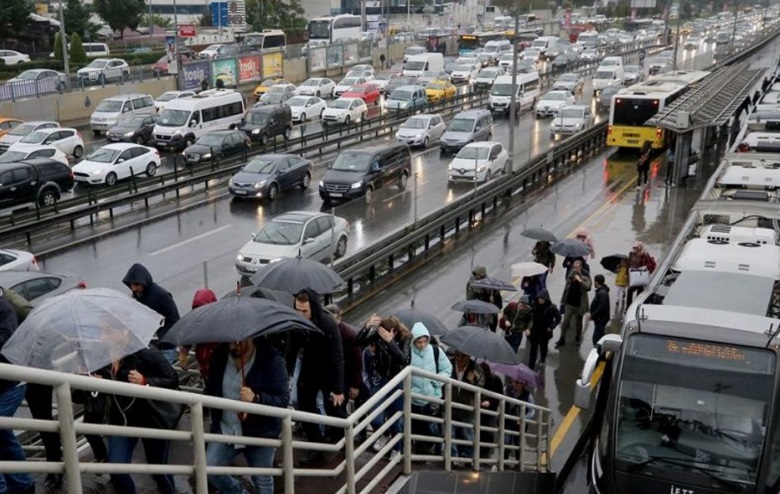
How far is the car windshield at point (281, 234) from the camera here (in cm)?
1906

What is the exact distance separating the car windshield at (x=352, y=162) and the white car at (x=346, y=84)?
25.3 metres

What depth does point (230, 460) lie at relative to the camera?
5.71 m

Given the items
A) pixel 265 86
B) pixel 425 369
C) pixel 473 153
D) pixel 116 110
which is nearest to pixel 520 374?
pixel 425 369

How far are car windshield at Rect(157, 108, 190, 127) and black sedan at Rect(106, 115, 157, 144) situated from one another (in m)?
0.89

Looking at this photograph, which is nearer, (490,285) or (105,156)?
(490,285)

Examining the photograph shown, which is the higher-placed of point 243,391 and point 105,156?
point 243,391

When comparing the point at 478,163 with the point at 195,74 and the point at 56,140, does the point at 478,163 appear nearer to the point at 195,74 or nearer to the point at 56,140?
the point at 56,140

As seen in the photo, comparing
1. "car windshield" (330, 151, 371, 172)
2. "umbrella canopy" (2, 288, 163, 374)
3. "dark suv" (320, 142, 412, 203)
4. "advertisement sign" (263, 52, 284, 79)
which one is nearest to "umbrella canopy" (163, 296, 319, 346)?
"umbrella canopy" (2, 288, 163, 374)

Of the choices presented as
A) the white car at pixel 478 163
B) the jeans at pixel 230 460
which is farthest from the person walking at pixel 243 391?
the white car at pixel 478 163

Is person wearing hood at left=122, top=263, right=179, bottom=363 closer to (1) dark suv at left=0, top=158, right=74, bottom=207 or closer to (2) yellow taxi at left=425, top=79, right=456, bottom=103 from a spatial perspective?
(1) dark suv at left=0, top=158, right=74, bottom=207

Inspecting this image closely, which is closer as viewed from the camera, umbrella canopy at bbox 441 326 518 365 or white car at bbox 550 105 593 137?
umbrella canopy at bbox 441 326 518 365

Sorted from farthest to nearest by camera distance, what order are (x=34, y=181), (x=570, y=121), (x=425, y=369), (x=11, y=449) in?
1. (x=570, y=121)
2. (x=34, y=181)
3. (x=425, y=369)
4. (x=11, y=449)

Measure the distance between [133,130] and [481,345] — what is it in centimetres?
2994

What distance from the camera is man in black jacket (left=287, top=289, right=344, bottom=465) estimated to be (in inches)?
272
